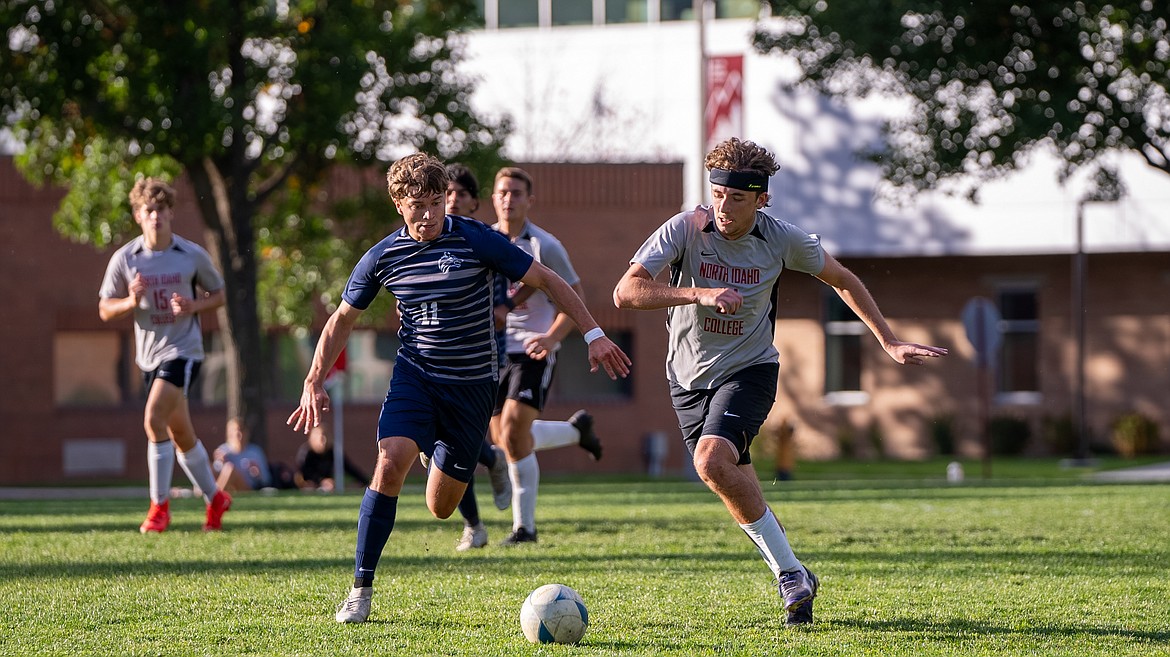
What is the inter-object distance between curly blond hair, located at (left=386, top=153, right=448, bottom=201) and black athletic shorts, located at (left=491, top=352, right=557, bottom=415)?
3.20 m

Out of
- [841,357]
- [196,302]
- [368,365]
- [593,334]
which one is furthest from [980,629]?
[841,357]

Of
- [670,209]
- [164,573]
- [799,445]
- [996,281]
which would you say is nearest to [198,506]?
[164,573]

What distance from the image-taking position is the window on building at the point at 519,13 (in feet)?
148

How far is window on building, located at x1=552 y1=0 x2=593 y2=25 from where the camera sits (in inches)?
1740

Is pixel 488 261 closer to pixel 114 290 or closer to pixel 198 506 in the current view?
pixel 114 290

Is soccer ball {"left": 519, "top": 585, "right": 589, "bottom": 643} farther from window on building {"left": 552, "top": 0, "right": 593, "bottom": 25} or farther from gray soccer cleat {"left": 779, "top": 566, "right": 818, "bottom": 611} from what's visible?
window on building {"left": 552, "top": 0, "right": 593, "bottom": 25}

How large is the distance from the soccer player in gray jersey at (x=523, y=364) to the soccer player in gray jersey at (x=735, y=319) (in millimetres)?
2633

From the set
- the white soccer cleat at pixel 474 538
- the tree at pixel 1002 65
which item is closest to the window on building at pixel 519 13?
the tree at pixel 1002 65

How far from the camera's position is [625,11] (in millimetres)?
43344

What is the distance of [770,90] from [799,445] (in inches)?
350

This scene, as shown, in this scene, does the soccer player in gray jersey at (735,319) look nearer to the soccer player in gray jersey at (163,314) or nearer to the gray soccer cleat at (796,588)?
the gray soccer cleat at (796,588)

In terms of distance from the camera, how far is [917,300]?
36.5m

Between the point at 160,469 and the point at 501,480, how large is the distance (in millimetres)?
2451

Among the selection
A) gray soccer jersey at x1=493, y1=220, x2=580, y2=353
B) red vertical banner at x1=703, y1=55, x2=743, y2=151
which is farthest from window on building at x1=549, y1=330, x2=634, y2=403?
gray soccer jersey at x1=493, y1=220, x2=580, y2=353
